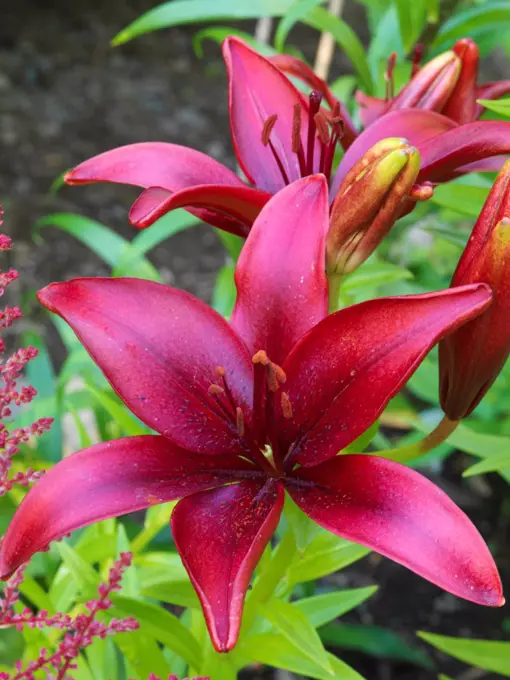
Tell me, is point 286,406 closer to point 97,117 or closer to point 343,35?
point 343,35

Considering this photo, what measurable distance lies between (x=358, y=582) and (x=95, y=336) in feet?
3.40

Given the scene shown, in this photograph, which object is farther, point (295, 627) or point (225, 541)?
point (295, 627)

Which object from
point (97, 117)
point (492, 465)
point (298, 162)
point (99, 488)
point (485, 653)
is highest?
point (298, 162)

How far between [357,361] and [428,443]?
0.32ft

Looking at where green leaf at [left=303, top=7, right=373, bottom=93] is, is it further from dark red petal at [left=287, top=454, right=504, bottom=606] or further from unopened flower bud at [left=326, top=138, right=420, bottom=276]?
dark red petal at [left=287, top=454, right=504, bottom=606]

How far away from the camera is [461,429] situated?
788 millimetres

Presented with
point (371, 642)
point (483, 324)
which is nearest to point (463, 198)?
point (483, 324)

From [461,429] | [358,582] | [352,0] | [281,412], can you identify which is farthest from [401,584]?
[352,0]

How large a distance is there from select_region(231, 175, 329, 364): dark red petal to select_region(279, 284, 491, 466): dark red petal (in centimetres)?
3

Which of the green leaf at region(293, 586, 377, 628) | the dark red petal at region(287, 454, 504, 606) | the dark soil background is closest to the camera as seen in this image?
the dark red petal at region(287, 454, 504, 606)

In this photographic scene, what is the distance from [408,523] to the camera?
441 millimetres

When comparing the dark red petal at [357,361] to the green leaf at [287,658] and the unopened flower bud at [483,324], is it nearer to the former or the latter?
the unopened flower bud at [483,324]

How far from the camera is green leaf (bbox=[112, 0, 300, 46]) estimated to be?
1.08 m

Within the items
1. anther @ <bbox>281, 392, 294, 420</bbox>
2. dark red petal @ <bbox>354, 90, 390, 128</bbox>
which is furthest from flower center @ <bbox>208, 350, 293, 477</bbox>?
dark red petal @ <bbox>354, 90, 390, 128</bbox>
